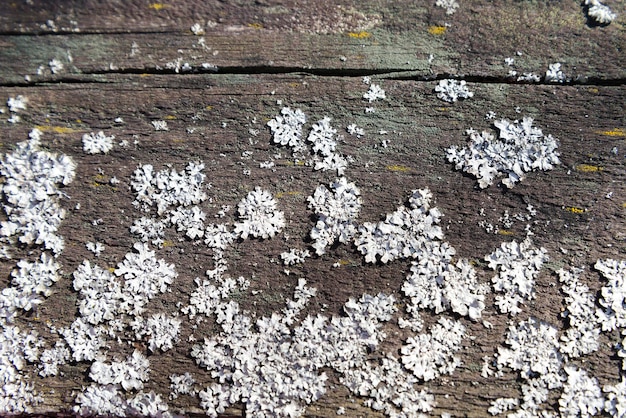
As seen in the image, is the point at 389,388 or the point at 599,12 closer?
the point at 389,388

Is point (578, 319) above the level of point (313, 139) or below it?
below

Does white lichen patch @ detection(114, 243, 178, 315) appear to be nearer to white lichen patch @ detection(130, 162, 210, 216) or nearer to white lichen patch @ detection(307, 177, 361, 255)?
white lichen patch @ detection(130, 162, 210, 216)

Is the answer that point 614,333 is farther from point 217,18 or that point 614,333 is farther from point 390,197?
point 217,18

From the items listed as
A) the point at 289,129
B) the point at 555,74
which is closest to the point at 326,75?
the point at 289,129

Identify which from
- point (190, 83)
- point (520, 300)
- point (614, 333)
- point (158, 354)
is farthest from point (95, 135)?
point (614, 333)

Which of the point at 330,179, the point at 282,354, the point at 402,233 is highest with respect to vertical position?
the point at 330,179

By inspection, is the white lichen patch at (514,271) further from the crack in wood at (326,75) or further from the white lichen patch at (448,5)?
the white lichen patch at (448,5)

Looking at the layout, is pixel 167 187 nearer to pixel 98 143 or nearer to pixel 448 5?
pixel 98 143

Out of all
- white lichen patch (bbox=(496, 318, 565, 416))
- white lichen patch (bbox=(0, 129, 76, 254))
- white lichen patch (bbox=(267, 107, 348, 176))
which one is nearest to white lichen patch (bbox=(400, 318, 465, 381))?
white lichen patch (bbox=(496, 318, 565, 416))
